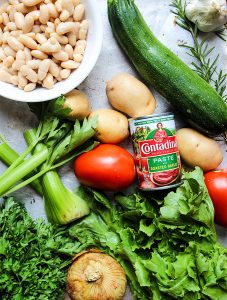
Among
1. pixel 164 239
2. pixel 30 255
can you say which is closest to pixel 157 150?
pixel 164 239

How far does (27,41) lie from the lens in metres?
1.47

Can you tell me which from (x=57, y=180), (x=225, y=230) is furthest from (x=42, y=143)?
(x=225, y=230)

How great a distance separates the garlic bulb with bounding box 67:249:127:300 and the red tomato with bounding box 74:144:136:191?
0.21 m

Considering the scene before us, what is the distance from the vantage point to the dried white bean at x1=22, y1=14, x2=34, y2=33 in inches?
57.9

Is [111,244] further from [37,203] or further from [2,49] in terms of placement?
[2,49]

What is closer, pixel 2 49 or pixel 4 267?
pixel 4 267

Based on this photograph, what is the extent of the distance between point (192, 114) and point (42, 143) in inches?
17.7

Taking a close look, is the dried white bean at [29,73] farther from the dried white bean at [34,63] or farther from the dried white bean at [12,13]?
the dried white bean at [12,13]

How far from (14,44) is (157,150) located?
50cm

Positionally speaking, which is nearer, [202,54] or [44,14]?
[44,14]

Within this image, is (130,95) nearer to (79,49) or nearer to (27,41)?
(79,49)

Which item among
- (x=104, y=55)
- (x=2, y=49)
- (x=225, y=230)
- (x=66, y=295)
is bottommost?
(x=225, y=230)

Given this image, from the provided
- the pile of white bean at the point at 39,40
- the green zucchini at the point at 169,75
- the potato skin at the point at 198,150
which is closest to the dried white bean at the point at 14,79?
the pile of white bean at the point at 39,40

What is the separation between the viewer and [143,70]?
158 centimetres
